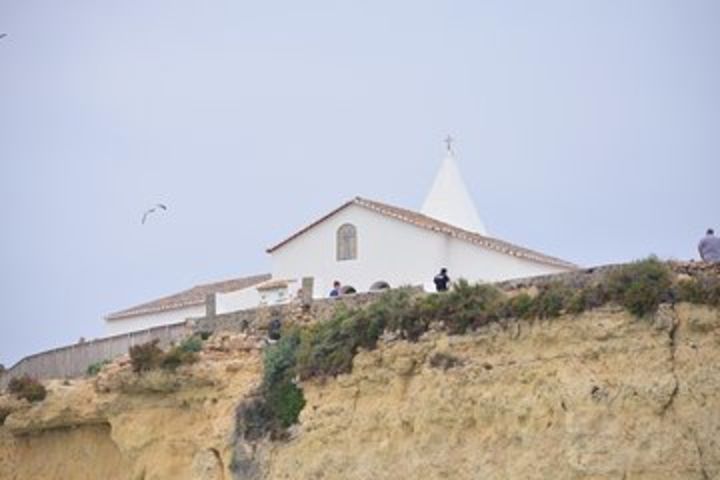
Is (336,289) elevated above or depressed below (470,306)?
above

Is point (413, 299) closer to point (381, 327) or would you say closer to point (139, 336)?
point (381, 327)

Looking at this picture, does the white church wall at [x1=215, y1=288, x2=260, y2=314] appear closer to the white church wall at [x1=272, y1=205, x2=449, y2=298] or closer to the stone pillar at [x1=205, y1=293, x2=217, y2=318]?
the stone pillar at [x1=205, y1=293, x2=217, y2=318]

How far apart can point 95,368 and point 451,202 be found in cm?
1289

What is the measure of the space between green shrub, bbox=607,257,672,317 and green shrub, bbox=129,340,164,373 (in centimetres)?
1010

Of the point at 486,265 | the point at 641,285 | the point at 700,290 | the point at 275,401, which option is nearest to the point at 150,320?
the point at 486,265

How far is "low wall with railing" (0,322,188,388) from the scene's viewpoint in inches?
1636

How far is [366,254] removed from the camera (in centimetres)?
4359

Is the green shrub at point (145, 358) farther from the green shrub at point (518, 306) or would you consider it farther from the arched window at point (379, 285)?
the green shrub at point (518, 306)

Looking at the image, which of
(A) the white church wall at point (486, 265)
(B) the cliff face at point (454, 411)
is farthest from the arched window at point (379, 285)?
(B) the cliff face at point (454, 411)

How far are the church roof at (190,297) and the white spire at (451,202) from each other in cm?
519

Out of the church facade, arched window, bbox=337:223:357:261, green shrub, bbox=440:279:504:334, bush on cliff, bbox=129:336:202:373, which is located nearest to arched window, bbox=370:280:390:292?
the church facade

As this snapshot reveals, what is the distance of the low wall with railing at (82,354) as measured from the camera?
4156 cm

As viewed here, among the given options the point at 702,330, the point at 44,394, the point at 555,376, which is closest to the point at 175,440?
the point at 44,394

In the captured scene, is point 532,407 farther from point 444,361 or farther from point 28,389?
point 28,389
